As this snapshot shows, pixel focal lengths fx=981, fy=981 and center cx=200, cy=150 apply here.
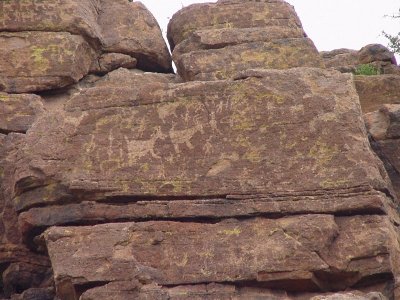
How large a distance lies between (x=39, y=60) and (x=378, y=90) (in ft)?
19.2

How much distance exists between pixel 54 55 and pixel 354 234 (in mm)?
7334

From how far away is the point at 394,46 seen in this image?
25062 millimetres

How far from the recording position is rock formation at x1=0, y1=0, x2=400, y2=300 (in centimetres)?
1113

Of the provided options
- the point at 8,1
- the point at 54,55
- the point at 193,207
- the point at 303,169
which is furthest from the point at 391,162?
the point at 8,1

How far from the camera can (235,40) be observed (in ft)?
56.6

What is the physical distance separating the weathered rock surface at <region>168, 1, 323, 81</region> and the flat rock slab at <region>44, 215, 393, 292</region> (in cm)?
542

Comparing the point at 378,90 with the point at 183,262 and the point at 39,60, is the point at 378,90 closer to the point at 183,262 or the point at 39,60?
the point at 39,60

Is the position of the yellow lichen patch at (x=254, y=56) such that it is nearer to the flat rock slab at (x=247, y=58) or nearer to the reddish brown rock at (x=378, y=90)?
the flat rock slab at (x=247, y=58)

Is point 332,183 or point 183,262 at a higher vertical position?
point 332,183

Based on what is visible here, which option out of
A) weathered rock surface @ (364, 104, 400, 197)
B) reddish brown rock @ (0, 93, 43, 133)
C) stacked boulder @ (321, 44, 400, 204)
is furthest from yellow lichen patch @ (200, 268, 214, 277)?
reddish brown rock @ (0, 93, 43, 133)

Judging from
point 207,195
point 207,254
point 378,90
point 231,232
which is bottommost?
point 207,254

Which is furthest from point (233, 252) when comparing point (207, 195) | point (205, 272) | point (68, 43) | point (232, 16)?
point (232, 16)

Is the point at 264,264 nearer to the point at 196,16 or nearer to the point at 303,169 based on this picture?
the point at 303,169

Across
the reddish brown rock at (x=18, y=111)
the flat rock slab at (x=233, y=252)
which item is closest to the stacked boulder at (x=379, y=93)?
the flat rock slab at (x=233, y=252)
